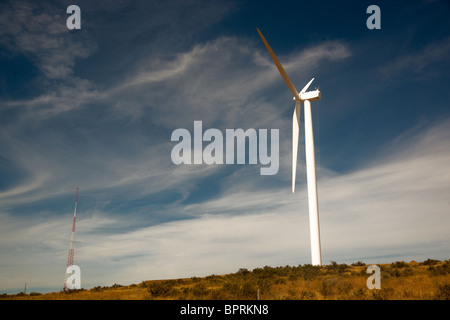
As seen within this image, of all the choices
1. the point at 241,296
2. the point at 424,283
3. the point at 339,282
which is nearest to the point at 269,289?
the point at 241,296

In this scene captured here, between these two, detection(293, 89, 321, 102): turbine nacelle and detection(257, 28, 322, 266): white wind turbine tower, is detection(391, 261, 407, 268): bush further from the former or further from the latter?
detection(293, 89, 321, 102): turbine nacelle

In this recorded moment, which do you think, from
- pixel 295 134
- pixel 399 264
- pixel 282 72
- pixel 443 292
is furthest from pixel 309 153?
pixel 443 292

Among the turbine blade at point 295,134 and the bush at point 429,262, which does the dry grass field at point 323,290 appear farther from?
the turbine blade at point 295,134

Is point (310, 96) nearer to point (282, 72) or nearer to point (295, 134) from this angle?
point (282, 72)

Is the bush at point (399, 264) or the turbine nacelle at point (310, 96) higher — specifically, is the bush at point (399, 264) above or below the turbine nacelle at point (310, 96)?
below

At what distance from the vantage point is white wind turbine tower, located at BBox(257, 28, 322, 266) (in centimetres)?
3850

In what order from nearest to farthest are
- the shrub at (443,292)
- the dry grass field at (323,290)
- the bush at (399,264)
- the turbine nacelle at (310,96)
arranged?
1. the shrub at (443,292)
2. the dry grass field at (323,290)
3. the bush at (399,264)
4. the turbine nacelle at (310,96)

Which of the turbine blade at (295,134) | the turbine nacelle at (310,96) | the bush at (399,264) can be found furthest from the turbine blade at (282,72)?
the bush at (399,264)

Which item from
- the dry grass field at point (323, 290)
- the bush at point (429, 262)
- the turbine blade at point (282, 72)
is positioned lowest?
the dry grass field at point (323, 290)

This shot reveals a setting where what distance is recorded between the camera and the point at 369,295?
69.6ft

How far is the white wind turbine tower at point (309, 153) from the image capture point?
3850 cm

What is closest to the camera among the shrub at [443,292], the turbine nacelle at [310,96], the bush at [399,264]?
the shrub at [443,292]
